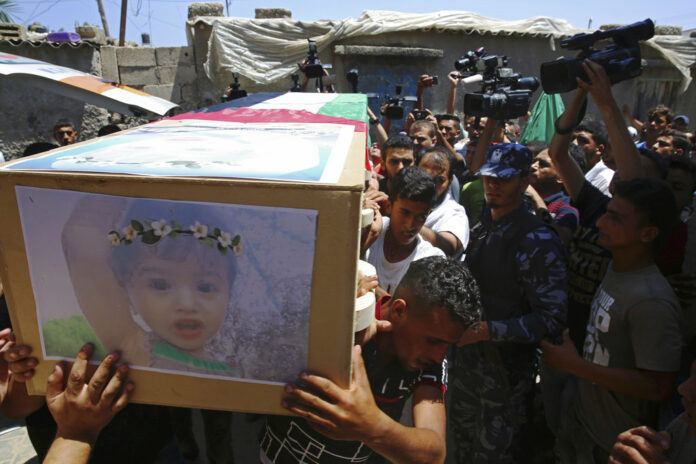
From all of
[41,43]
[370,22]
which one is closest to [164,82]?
[41,43]

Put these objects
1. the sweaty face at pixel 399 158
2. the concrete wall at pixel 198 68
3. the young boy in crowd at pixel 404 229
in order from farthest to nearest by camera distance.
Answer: the concrete wall at pixel 198 68, the sweaty face at pixel 399 158, the young boy in crowd at pixel 404 229

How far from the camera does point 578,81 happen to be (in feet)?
6.87

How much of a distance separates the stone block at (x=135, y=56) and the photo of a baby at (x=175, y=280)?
7140 millimetres

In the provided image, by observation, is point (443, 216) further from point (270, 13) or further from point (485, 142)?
point (270, 13)

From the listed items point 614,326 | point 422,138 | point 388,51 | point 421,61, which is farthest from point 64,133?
point 421,61

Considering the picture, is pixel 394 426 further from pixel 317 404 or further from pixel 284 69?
pixel 284 69

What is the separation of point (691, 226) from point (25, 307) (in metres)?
2.62

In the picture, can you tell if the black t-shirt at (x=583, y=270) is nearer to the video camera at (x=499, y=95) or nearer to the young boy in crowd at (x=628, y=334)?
the young boy in crowd at (x=628, y=334)

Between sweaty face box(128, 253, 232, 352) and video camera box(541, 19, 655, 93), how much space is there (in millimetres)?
1952

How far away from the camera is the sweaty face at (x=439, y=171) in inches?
96.7

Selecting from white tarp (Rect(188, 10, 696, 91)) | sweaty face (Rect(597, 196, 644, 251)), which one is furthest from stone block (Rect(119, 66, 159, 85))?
sweaty face (Rect(597, 196, 644, 251))

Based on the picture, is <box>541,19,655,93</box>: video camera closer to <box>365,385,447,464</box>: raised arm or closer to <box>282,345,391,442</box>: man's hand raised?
<box>365,385,447,464</box>: raised arm

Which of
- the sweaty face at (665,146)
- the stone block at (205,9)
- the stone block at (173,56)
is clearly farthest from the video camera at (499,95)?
the stone block at (205,9)

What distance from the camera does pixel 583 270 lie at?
200 cm
